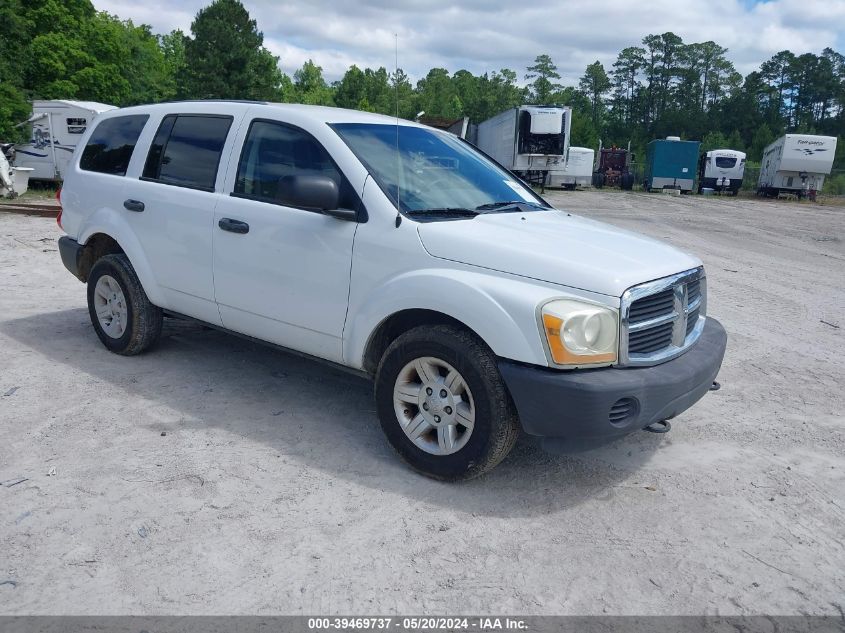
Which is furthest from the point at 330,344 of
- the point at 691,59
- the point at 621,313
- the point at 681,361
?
the point at 691,59

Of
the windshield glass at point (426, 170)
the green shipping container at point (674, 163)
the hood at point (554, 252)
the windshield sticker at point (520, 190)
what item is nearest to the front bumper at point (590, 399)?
the hood at point (554, 252)

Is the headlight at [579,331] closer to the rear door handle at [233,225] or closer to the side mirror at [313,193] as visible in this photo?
the side mirror at [313,193]

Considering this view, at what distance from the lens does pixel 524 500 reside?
142 inches

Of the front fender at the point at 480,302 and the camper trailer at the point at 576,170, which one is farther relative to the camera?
the camper trailer at the point at 576,170

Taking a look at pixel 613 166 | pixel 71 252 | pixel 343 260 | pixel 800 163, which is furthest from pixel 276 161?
pixel 613 166

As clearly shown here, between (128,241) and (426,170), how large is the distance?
248 centimetres

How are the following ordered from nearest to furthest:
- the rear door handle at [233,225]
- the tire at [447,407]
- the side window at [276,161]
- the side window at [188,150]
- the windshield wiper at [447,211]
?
the tire at [447,407] → the windshield wiper at [447,211] → the side window at [276,161] → the rear door handle at [233,225] → the side window at [188,150]

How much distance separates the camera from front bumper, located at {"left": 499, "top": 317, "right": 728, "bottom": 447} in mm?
3219

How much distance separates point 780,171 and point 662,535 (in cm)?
3778

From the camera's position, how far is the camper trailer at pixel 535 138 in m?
29.1

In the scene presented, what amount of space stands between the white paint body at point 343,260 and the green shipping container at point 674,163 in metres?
37.9

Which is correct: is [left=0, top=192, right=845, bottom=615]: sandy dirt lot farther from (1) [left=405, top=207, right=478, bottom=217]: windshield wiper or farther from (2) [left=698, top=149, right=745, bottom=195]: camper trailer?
(2) [left=698, top=149, right=745, bottom=195]: camper trailer

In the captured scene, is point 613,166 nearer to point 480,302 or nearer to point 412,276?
point 412,276

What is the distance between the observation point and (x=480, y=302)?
341 centimetres
